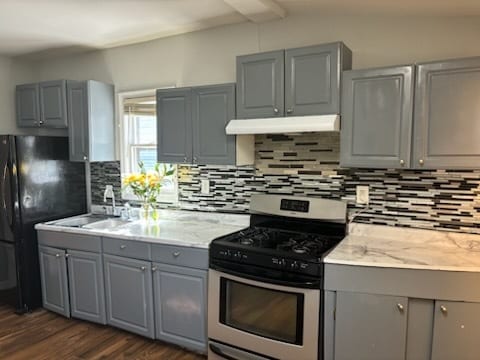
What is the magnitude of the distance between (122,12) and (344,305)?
2.48 meters

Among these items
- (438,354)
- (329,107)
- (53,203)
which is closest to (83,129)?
(53,203)

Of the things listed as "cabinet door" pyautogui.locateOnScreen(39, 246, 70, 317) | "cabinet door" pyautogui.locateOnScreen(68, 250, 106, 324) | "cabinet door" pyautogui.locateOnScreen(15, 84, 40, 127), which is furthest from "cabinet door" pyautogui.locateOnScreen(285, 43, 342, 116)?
"cabinet door" pyautogui.locateOnScreen(15, 84, 40, 127)

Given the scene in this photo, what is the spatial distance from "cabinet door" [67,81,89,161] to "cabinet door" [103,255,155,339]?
3.67 feet

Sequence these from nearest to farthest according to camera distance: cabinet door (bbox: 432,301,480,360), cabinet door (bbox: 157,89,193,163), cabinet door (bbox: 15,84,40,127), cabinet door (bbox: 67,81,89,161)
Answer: cabinet door (bbox: 432,301,480,360) < cabinet door (bbox: 157,89,193,163) < cabinet door (bbox: 67,81,89,161) < cabinet door (bbox: 15,84,40,127)

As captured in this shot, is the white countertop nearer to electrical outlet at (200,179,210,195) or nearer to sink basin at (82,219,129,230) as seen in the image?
electrical outlet at (200,179,210,195)

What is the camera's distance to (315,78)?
2.42 meters

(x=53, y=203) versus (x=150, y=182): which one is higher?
(x=150, y=182)

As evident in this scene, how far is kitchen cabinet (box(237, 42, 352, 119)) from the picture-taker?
2.38 m

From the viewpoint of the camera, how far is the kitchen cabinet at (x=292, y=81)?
2.38 metres

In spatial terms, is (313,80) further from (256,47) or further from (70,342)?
(70,342)

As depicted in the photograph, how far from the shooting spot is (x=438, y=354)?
201 centimetres

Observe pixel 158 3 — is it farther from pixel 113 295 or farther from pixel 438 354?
pixel 438 354

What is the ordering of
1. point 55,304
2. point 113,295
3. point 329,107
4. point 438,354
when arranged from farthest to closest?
point 55,304 → point 113,295 → point 329,107 → point 438,354

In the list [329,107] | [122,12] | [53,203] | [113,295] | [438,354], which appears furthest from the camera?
[53,203]
